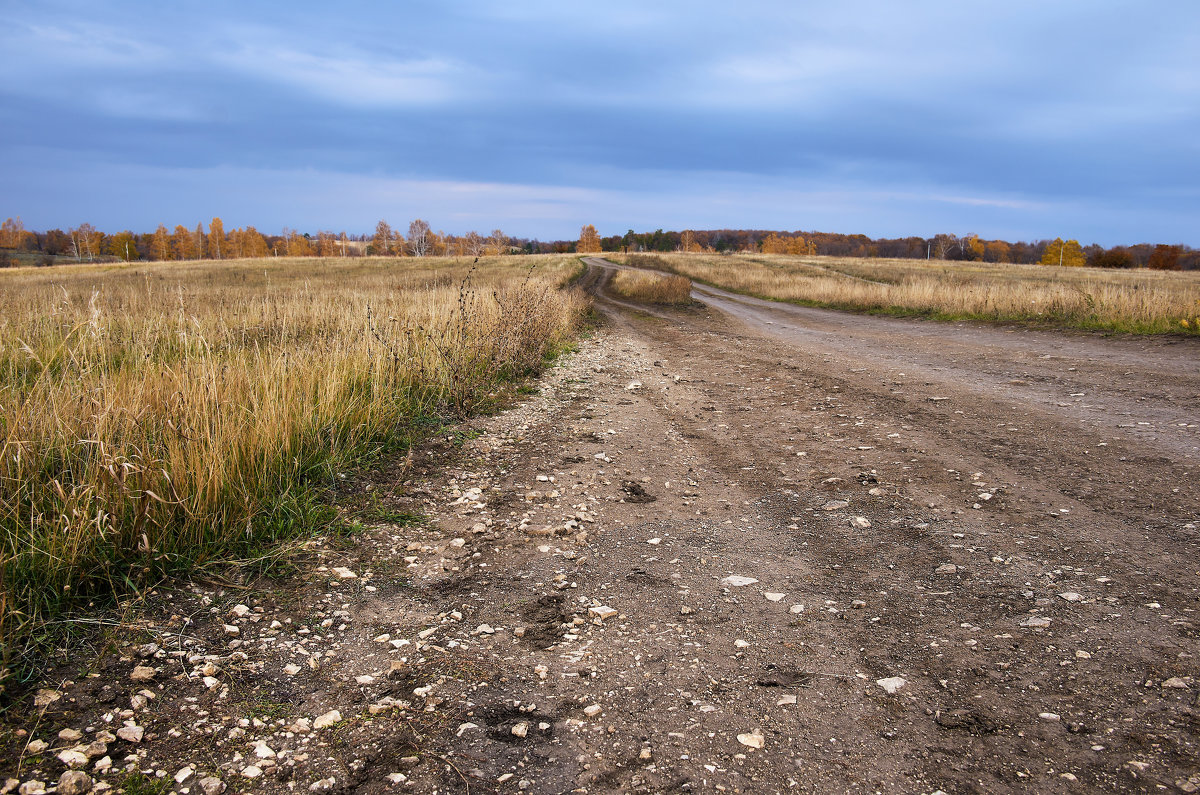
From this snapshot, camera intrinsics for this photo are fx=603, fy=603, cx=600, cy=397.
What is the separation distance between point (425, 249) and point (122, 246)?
68.0 metres

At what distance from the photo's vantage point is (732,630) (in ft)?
8.98

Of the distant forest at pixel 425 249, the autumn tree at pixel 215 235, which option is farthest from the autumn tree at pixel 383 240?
the autumn tree at pixel 215 235

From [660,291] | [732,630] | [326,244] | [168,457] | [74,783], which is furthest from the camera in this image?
[326,244]

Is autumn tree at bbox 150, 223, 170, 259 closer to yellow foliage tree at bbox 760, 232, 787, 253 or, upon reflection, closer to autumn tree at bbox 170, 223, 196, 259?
autumn tree at bbox 170, 223, 196, 259

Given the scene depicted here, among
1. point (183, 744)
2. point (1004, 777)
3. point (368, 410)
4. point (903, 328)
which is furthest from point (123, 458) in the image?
point (903, 328)

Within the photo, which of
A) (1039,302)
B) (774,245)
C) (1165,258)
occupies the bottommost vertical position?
(1039,302)

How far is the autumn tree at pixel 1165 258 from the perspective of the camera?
262 feet

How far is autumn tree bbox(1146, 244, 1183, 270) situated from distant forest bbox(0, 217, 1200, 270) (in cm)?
10

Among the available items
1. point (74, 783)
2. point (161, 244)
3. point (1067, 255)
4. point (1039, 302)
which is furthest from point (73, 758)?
point (161, 244)

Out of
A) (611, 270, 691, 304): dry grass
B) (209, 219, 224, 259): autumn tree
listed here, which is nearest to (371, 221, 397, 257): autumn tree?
(209, 219, 224, 259): autumn tree

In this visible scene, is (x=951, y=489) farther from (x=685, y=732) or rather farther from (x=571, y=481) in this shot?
(x=685, y=732)

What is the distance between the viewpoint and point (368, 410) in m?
5.19

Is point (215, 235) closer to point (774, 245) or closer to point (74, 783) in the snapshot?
point (774, 245)

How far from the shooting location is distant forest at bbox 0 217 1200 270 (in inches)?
3396
